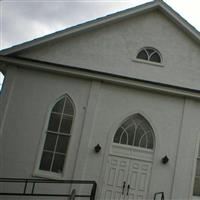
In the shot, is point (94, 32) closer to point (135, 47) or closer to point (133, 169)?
point (135, 47)

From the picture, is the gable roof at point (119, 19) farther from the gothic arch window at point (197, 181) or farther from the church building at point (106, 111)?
the gothic arch window at point (197, 181)

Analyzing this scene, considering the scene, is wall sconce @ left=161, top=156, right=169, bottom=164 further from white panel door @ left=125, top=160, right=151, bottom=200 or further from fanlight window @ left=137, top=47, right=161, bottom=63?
fanlight window @ left=137, top=47, right=161, bottom=63

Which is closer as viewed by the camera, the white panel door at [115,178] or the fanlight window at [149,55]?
the white panel door at [115,178]

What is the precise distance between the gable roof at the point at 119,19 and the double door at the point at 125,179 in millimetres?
4452

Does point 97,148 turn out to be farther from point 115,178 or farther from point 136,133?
point 136,133

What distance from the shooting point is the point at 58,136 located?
430 inches

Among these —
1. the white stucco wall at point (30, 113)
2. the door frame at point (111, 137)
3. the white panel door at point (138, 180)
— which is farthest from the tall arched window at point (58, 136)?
the white panel door at point (138, 180)

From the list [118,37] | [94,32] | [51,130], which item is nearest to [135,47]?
[118,37]

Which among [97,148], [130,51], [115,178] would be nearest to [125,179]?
[115,178]

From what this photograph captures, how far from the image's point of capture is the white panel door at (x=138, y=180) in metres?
10.6

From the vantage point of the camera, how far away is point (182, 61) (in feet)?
38.3

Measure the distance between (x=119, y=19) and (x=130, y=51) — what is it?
4.04 feet

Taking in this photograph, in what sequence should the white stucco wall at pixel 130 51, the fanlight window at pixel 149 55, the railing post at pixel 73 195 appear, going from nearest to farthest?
the railing post at pixel 73 195 → the white stucco wall at pixel 130 51 → the fanlight window at pixel 149 55

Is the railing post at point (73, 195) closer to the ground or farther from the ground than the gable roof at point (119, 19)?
closer to the ground
